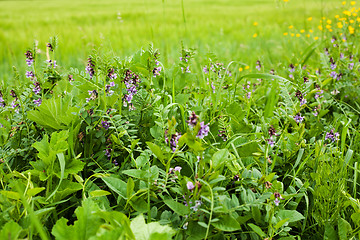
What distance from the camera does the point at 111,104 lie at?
56.4 inches

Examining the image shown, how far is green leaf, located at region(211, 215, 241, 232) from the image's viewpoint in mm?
987

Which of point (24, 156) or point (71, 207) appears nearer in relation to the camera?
point (71, 207)

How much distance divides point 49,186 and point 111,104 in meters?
0.44

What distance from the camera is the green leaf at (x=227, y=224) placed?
38.9 inches

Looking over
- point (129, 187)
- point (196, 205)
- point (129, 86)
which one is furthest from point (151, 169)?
point (129, 86)

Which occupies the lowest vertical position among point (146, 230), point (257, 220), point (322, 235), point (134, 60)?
point (322, 235)

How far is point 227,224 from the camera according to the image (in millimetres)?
1009

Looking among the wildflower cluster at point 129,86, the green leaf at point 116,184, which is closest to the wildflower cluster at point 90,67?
the wildflower cluster at point 129,86

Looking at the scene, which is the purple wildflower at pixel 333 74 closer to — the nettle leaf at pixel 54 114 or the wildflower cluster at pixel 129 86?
the wildflower cluster at pixel 129 86

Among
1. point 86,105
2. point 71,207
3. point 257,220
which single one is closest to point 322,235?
point 257,220

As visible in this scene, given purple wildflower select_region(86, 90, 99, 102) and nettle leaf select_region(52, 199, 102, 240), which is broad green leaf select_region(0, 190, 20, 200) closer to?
nettle leaf select_region(52, 199, 102, 240)

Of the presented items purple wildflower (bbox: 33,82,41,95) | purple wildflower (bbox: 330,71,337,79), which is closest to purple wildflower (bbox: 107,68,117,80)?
purple wildflower (bbox: 33,82,41,95)

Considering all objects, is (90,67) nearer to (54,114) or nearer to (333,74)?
(54,114)

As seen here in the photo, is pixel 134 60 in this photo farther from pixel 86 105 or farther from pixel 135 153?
pixel 135 153
